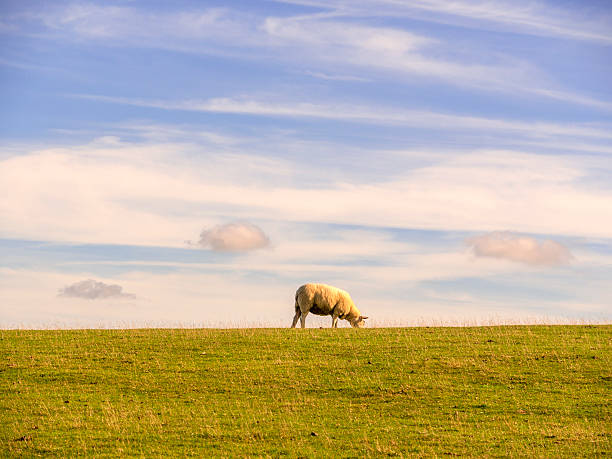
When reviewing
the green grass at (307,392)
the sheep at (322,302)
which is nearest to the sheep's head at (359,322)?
the sheep at (322,302)

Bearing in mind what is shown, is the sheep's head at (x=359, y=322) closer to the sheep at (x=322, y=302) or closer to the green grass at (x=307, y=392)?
the sheep at (x=322, y=302)

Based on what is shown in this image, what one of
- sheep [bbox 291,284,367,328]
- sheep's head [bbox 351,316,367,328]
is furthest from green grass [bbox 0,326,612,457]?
sheep's head [bbox 351,316,367,328]

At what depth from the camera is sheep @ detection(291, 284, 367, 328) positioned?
4044cm

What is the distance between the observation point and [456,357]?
29188 millimetres

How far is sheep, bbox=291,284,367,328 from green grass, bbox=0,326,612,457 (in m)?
5.23

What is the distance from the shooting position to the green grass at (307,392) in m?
19.6

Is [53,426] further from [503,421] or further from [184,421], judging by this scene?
[503,421]

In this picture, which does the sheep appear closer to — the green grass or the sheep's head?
the sheep's head

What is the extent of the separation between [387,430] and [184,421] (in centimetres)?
598

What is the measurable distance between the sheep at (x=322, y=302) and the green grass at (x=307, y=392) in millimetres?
5234

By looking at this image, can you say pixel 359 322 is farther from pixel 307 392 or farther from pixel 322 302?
pixel 307 392

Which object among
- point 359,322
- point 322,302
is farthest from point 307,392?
point 359,322

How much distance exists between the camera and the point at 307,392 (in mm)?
24922

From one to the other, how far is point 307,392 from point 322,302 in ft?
52.8
